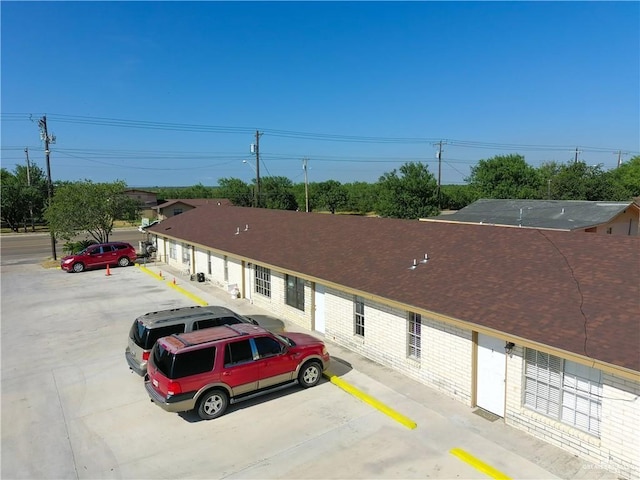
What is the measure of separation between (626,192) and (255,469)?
7946 cm

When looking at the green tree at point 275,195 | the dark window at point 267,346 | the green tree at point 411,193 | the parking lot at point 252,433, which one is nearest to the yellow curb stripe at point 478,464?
the parking lot at point 252,433

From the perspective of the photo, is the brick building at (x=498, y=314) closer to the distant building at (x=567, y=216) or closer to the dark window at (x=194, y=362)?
the dark window at (x=194, y=362)

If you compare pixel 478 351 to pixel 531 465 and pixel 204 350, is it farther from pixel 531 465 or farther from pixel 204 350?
pixel 204 350

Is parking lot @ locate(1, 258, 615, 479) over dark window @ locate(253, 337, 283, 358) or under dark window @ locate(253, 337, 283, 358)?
under

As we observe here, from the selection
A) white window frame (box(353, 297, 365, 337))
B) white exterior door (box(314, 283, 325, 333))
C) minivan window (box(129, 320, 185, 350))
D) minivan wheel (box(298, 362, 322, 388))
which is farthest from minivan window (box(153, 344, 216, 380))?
white exterior door (box(314, 283, 325, 333))

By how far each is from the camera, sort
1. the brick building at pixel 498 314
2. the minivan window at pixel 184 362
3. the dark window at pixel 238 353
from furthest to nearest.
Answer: the dark window at pixel 238 353, the minivan window at pixel 184 362, the brick building at pixel 498 314

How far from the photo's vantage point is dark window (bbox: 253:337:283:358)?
10570 millimetres

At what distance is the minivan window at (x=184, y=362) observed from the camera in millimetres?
9391

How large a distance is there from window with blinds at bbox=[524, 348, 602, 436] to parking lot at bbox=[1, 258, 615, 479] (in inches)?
26.5

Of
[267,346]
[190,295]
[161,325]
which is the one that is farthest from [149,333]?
[190,295]

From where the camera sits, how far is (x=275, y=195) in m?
76.2

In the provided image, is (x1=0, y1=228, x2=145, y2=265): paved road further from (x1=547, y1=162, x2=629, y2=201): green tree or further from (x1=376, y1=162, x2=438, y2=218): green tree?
(x1=547, y1=162, x2=629, y2=201): green tree

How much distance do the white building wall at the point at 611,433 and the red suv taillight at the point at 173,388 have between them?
23.2ft

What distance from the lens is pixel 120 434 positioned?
9414 millimetres
